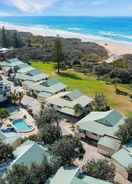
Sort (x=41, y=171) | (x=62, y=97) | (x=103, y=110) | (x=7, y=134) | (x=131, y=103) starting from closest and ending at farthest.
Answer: (x=41, y=171), (x=7, y=134), (x=103, y=110), (x=62, y=97), (x=131, y=103)

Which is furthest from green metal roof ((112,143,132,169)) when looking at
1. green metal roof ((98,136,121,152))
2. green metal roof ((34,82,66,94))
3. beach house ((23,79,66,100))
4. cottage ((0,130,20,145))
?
green metal roof ((34,82,66,94))

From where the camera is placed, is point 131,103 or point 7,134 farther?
point 131,103

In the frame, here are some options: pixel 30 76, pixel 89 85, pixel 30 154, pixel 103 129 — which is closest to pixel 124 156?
pixel 103 129

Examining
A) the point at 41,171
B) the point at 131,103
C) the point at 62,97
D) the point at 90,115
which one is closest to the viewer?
the point at 41,171

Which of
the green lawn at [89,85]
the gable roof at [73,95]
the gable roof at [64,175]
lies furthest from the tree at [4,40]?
the gable roof at [64,175]

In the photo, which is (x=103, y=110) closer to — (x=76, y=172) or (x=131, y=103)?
(x=131, y=103)

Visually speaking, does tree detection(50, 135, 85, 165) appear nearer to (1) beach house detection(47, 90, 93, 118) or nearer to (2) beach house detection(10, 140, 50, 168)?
(2) beach house detection(10, 140, 50, 168)

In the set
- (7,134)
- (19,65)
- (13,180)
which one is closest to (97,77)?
(19,65)
